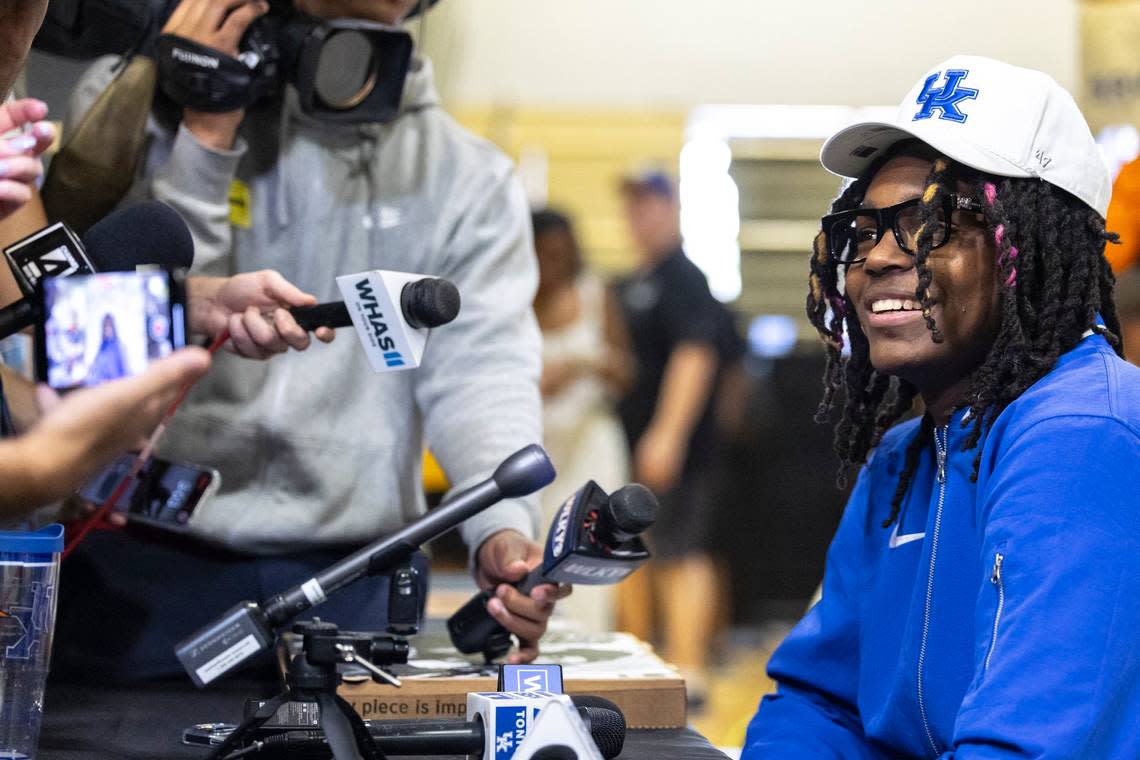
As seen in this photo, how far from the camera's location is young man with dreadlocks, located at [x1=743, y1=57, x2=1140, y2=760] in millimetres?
1104

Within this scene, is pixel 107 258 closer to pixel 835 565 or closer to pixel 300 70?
pixel 300 70

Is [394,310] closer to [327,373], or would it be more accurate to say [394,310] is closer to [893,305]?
[893,305]

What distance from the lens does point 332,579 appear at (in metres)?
1.28

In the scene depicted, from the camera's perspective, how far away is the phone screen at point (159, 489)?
177cm

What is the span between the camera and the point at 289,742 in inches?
48.1

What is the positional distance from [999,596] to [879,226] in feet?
1.41

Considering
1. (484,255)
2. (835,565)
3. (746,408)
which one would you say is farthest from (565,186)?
(835,565)

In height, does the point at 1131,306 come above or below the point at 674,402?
above

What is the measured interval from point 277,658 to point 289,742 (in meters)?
0.55

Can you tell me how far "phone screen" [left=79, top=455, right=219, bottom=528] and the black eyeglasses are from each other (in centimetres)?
85

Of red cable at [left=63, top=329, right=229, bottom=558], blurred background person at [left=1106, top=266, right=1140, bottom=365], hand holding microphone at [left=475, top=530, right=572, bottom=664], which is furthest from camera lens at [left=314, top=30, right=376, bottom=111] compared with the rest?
blurred background person at [left=1106, top=266, right=1140, bottom=365]

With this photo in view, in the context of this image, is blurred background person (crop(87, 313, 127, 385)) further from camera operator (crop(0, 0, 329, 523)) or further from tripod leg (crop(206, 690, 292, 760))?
tripod leg (crop(206, 690, 292, 760))

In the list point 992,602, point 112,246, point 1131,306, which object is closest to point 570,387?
point 1131,306

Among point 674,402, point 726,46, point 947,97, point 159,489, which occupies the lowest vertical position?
point 674,402
